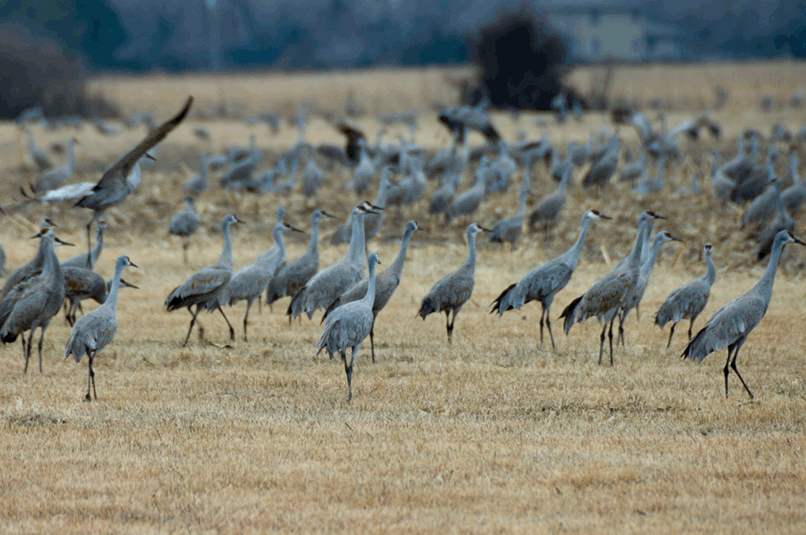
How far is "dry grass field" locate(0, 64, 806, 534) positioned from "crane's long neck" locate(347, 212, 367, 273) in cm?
86

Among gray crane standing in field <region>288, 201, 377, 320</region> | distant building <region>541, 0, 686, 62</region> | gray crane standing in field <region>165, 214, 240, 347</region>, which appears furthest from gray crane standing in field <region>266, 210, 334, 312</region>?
distant building <region>541, 0, 686, 62</region>

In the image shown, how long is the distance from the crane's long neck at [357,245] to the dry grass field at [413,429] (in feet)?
2.81

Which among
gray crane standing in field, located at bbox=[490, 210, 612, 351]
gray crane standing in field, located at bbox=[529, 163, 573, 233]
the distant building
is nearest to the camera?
gray crane standing in field, located at bbox=[490, 210, 612, 351]

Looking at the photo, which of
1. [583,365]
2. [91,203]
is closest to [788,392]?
[583,365]

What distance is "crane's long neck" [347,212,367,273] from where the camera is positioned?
998 centimetres

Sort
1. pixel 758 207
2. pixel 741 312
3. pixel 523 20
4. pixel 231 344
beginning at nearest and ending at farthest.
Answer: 1. pixel 741 312
2. pixel 231 344
3. pixel 758 207
4. pixel 523 20

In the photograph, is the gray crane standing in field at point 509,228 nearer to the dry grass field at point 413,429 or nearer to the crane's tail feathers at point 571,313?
the dry grass field at point 413,429

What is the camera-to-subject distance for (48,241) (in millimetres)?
8719

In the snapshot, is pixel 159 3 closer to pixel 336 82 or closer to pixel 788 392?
pixel 336 82

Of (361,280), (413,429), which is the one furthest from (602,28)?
(413,429)

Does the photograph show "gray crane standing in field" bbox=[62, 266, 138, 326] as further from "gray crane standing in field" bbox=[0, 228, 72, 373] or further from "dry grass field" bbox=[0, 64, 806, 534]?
"gray crane standing in field" bbox=[0, 228, 72, 373]

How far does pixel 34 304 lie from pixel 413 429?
3835 mm

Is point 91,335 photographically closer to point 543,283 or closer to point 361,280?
point 361,280

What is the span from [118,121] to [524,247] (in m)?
27.0
